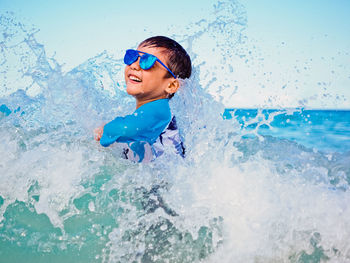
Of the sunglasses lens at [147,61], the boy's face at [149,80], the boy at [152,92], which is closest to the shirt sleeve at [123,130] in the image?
the boy at [152,92]

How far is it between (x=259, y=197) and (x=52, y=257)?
162cm

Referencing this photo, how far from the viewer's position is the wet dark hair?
249cm

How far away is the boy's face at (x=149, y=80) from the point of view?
7.93 feet

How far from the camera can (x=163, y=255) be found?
77.5 inches

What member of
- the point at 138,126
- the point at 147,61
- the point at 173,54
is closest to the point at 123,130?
the point at 138,126

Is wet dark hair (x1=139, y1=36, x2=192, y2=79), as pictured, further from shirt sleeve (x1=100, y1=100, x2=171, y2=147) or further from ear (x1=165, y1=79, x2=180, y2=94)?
shirt sleeve (x1=100, y1=100, x2=171, y2=147)

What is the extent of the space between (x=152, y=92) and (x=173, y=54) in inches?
15.6

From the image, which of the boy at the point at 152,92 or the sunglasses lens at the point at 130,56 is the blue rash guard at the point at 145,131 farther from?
the sunglasses lens at the point at 130,56

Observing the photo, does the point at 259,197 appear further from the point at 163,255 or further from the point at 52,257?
the point at 52,257

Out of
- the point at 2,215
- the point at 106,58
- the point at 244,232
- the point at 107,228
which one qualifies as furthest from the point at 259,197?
the point at 106,58

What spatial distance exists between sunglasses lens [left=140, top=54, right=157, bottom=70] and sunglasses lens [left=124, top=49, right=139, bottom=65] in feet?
0.31

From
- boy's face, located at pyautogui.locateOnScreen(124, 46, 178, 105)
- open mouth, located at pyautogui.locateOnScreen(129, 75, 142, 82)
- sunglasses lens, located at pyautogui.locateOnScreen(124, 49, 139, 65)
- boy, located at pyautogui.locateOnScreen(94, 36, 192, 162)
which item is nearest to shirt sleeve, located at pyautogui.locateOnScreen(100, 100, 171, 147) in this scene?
boy, located at pyautogui.locateOnScreen(94, 36, 192, 162)

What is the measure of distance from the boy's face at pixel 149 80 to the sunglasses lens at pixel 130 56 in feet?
0.11

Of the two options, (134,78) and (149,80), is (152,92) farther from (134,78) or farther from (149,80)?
(134,78)
